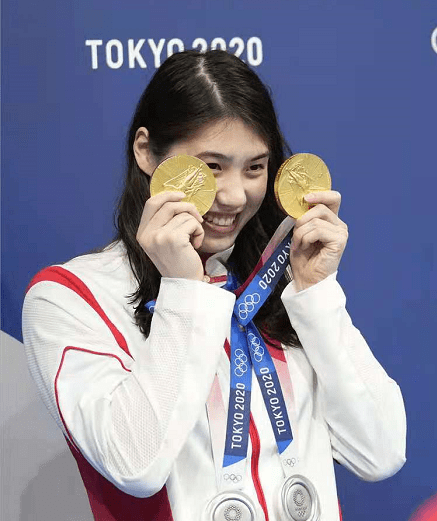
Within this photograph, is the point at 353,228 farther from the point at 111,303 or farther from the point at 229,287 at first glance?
the point at 111,303

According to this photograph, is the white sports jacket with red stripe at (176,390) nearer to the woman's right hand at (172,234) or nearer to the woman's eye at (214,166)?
the woman's right hand at (172,234)

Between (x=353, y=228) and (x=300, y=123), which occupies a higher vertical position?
(x=300, y=123)

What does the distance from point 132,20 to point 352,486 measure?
1.26 meters

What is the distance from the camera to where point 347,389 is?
1.67 metres

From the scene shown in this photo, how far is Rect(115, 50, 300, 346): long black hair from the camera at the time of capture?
1682 millimetres

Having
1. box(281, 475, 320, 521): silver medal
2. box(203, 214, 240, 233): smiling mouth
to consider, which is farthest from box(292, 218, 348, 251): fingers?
box(281, 475, 320, 521): silver medal

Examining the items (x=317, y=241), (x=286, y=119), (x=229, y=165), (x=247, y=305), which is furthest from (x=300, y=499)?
(x=286, y=119)

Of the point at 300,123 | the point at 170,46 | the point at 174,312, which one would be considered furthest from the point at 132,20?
the point at 174,312

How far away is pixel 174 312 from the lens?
1.53 meters

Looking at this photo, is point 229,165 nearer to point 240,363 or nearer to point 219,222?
point 219,222

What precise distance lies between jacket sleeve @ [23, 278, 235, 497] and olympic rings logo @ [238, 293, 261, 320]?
14cm

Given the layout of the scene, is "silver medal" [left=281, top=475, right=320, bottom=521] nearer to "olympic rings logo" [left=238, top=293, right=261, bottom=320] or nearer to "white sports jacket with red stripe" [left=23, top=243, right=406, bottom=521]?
"white sports jacket with red stripe" [left=23, top=243, right=406, bottom=521]

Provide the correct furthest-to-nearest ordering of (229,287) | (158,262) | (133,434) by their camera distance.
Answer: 1. (229,287)
2. (158,262)
3. (133,434)

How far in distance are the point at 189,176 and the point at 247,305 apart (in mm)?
261
